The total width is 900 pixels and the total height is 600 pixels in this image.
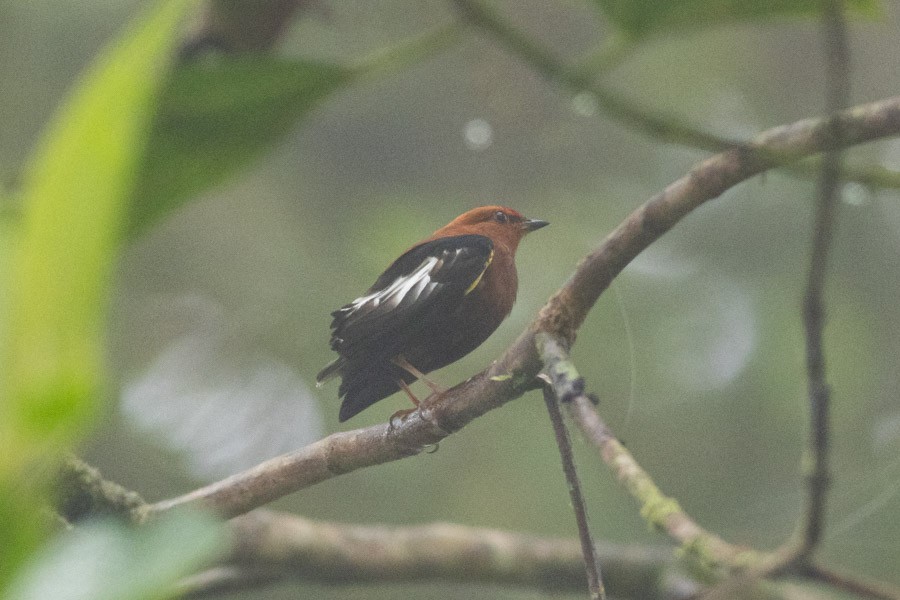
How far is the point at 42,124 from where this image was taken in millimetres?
1380

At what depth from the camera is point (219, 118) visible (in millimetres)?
896

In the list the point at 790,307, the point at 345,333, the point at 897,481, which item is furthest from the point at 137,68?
the point at 790,307

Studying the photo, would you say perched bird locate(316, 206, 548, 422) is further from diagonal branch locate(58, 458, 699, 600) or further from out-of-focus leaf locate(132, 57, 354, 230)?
diagonal branch locate(58, 458, 699, 600)

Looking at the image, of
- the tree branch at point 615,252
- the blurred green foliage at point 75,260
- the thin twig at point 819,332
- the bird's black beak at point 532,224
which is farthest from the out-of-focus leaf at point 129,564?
the bird's black beak at point 532,224

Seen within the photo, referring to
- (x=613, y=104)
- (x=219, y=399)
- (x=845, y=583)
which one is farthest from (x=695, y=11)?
(x=219, y=399)

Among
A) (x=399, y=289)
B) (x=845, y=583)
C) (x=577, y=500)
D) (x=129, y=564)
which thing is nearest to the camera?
(x=129, y=564)

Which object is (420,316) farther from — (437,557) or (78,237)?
(437,557)

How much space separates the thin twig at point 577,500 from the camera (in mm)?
556

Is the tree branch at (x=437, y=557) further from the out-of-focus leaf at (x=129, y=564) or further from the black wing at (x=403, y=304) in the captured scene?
the out-of-focus leaf at (x=129, y=564)

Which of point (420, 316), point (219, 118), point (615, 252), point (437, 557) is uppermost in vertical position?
point (219, 118)

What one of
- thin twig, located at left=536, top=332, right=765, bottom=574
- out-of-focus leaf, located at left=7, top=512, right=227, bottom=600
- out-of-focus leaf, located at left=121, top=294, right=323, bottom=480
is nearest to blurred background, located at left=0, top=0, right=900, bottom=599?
out-of-focus leaf, located at left=121, top=294, right=323, bottom=480

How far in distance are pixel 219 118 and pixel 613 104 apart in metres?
0.35

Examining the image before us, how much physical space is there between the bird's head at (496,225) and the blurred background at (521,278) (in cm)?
5

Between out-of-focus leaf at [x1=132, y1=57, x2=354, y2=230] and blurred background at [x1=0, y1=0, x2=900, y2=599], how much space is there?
260mm
